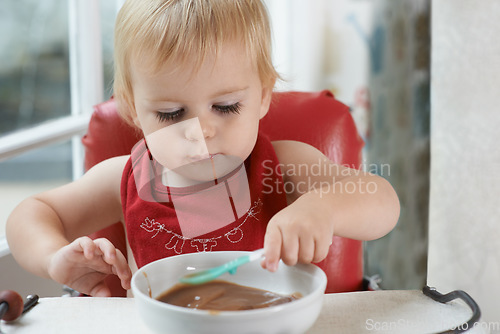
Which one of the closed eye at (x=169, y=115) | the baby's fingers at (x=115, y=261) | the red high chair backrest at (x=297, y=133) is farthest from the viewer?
the red high chair backrest at (x=297, y=133)

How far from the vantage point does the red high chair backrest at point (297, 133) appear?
46.1 inches

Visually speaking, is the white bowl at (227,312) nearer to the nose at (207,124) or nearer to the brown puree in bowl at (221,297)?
the brown puree in bowl at (221,297)

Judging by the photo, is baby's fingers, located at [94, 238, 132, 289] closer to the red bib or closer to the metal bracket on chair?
the red bib

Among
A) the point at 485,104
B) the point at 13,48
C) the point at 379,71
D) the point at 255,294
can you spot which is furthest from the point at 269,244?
the point at 379,71

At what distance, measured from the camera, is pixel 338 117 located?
120cm

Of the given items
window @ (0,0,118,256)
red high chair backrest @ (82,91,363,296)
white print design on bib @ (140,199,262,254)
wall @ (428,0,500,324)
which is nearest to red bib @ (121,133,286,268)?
white print design on bib @ (140,199,262,254)

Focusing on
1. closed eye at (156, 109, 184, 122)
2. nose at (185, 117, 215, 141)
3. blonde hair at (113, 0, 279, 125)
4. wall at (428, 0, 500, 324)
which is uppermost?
blonde hair at (113, 0, 279, 125)

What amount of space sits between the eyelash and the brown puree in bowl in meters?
0.29

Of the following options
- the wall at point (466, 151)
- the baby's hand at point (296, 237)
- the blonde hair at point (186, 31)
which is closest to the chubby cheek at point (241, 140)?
the blonde hair at point (186, 31)

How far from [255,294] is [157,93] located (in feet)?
1.21

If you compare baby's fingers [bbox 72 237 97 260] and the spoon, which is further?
baby's fingers [bbox 72 237 97 260]

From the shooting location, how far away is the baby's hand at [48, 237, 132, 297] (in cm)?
79

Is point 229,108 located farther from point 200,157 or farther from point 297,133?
point 297,133

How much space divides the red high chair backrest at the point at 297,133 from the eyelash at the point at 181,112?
0.95 feet
